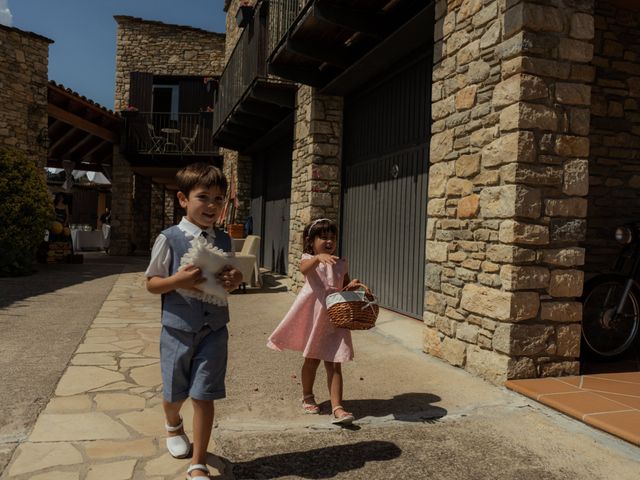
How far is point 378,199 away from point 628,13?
3.18 meters

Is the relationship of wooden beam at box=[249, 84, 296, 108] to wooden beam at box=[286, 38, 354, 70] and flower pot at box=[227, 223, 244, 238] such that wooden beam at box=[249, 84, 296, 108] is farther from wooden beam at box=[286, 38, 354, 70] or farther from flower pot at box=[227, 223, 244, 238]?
flower pot at box=[227, 223, 244, 238]

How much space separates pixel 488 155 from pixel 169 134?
14782 millimetres

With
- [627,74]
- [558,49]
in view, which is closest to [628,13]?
[627,74]

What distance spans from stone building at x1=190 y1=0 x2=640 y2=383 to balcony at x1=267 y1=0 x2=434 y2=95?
0.06ft

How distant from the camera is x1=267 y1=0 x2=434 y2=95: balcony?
5.35m

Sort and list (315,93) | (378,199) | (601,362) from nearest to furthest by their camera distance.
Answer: (601,362), (378,199), (315,93)

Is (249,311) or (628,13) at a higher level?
(628,13)

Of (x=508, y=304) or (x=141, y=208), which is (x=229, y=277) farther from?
(x=141, y=208)

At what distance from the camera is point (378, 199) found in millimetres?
6539

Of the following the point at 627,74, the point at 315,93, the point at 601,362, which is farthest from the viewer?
the point at 315,93

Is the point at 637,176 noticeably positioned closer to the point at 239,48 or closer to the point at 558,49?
the point at 558,49

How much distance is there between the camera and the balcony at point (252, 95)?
8133 mm

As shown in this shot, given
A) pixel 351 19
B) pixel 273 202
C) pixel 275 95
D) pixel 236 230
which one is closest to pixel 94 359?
pixel 351 19

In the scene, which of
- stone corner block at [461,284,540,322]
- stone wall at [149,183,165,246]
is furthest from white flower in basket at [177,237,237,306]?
stone wall at [149,183,165,246]
